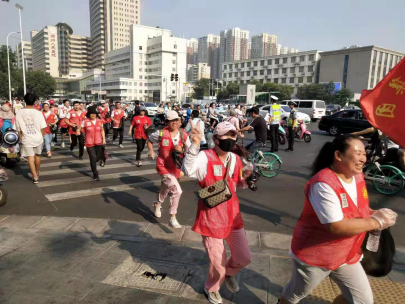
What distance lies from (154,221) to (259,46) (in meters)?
158

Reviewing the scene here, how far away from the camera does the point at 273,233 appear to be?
14.5 ft

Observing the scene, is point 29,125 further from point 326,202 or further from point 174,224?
point 326,202

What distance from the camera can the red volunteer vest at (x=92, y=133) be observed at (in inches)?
285

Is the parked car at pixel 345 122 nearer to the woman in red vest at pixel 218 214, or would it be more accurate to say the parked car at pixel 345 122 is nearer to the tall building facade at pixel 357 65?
the woman in red vest at pixel 218 214

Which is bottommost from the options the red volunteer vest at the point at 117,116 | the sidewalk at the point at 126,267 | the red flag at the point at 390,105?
the sidewalk at the point at 126,267

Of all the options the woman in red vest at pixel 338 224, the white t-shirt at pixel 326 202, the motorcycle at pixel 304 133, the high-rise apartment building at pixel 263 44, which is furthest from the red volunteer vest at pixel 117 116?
the high-rise apartment building at pixel 263 44

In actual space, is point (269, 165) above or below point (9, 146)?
below

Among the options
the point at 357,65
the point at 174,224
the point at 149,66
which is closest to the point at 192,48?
A: the point at 149,66

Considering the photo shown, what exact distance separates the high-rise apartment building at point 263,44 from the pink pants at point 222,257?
157 metres

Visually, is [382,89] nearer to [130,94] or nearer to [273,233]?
[273,233]

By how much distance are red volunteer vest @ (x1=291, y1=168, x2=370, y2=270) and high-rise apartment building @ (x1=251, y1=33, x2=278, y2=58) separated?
15693cm

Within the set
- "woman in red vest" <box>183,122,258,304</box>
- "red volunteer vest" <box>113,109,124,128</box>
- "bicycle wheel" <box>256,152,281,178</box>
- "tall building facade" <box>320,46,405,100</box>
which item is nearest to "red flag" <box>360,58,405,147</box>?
"woman in red vest" <box>183,122,258,304</box>

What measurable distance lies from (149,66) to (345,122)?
10320cm

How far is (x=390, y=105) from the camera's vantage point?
239 cm
